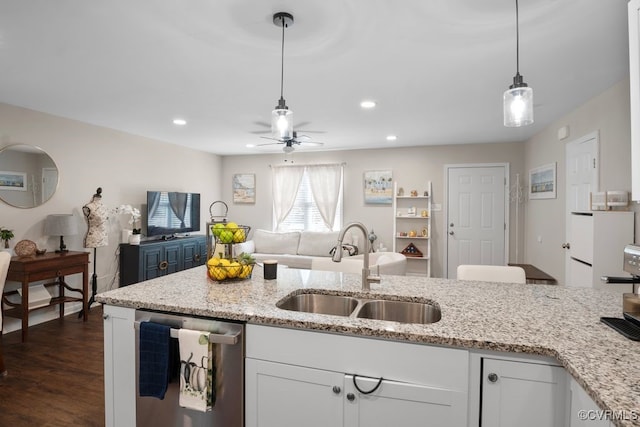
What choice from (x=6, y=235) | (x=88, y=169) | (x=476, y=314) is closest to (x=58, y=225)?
(x=6, y=235)

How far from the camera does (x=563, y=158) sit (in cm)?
397

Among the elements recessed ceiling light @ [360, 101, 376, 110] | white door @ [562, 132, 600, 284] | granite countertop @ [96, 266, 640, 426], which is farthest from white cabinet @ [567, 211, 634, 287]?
recessed ceiling light @ [360, 101, 376, 110]

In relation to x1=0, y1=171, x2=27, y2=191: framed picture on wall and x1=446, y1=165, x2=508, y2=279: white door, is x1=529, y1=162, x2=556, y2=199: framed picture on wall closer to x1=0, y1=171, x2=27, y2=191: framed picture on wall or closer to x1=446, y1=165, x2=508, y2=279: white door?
x1=446, y1=165, x2=508, y2=279: white door

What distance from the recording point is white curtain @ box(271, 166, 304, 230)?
21.9 ft

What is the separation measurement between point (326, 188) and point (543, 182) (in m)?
3.44

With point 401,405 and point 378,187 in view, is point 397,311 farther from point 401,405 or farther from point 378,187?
point 378,187

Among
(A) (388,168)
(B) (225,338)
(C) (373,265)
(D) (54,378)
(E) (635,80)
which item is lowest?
(D) (54,378)

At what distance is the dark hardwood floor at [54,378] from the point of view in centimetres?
220

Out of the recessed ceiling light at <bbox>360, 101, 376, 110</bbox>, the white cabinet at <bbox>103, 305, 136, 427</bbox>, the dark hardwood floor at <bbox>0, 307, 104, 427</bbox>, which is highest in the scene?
the recessed ceiling light at <bbox>360, 101, 376, 110</bbox>

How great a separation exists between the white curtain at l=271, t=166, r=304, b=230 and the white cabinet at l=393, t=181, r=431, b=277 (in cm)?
191

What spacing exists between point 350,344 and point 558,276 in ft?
12.8

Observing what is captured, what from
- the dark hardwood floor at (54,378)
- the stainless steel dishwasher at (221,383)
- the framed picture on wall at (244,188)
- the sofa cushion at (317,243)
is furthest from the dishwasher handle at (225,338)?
the framed picture on wall at (244,188)

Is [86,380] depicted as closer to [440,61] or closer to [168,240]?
[168,240]

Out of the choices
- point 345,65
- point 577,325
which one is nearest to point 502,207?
point 345,65
